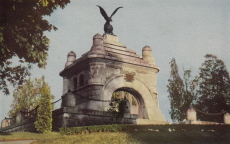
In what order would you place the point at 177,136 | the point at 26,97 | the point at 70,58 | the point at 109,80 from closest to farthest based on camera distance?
the point at 177,136 < the point at 109,80 < the point at 70,58 < the point at 26,97

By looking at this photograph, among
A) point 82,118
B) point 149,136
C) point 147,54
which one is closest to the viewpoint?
point 149,136

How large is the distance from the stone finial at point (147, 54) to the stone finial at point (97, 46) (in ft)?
13.8

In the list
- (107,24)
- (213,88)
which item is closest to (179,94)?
(213,88)

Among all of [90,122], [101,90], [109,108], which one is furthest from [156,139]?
[101,90]

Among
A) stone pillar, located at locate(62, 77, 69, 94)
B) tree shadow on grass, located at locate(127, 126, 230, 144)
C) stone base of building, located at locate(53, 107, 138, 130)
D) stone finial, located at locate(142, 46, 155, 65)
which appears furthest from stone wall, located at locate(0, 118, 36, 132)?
stone finial, located at locate(142, 46, 155, 65)

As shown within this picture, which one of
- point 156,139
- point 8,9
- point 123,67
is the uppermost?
point 8,9

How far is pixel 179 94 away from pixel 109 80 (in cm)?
1649

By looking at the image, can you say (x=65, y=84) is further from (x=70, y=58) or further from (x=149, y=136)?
(x=149, y=136)

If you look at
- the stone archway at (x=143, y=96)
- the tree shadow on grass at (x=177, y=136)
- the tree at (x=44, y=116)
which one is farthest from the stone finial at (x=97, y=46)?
the tree shadow on grass at (x=177, y=136)

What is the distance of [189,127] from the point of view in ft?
48.6

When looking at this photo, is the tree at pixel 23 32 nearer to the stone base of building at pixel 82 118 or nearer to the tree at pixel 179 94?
the stone base of building at pixel 82 118

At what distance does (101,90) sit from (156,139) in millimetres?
7507

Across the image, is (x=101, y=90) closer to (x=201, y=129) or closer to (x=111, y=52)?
(x=111, y=52)

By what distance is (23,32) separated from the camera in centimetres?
1455
